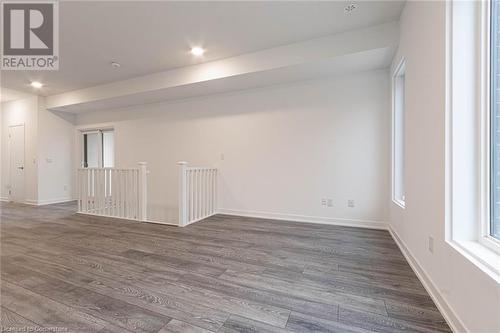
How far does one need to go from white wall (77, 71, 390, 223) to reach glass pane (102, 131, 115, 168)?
160 cm

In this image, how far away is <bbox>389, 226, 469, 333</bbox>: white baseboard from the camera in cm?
128

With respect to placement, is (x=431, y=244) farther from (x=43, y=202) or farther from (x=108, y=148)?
(x=43, y=202)

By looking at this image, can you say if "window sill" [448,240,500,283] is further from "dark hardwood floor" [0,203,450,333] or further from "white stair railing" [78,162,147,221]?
"white stair railing" [78,162,147,221]

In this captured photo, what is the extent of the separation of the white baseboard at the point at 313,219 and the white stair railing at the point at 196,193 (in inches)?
14.6

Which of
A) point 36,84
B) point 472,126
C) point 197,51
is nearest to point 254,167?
point 197,51

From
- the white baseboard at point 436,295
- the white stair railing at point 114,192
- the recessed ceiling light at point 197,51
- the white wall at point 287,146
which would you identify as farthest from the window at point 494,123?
the white stair railing at point 114,192

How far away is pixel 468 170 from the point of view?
Result: 1360 millimetres

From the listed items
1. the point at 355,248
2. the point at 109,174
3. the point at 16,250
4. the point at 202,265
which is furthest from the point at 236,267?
the point at 109,174

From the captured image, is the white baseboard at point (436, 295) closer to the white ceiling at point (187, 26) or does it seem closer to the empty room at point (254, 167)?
the empty room at point (254, 167)

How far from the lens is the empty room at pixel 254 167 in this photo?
137cm

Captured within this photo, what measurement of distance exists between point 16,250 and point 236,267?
2.66 meters

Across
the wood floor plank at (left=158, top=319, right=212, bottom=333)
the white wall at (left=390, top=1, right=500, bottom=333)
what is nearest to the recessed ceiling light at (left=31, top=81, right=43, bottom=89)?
the wood floor plank at (left=158, top=319, right=212, bottom=333)

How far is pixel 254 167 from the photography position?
4.21 m

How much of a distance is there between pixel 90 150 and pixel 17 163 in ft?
5.62
